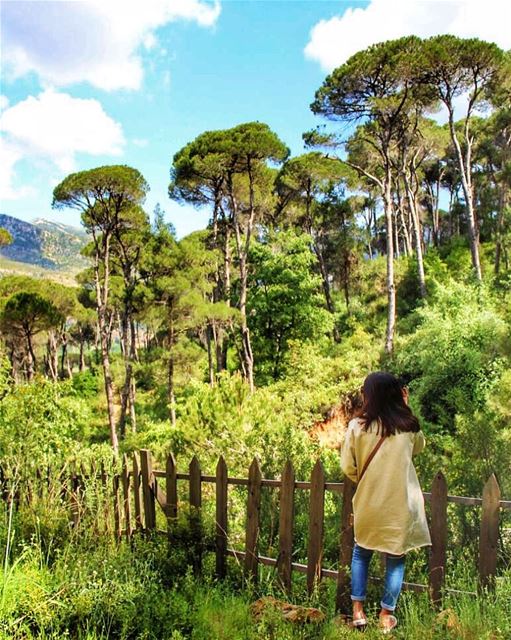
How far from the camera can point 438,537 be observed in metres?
3.08

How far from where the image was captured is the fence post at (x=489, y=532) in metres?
2.89

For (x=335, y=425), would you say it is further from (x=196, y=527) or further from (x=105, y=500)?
(x=196, y=527)

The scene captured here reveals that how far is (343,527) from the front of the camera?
331 centimetres

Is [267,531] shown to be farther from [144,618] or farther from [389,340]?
[389,340]

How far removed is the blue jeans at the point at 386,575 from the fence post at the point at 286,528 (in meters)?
0.66

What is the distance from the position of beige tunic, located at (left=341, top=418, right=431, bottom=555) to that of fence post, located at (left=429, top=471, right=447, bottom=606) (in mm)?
186

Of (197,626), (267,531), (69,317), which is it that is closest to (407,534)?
(197,626)

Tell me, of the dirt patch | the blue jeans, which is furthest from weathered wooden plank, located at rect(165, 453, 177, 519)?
the dirt patch

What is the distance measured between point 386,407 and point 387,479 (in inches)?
15.5

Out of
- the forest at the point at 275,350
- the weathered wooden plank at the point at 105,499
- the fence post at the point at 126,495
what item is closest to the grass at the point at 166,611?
the forest at the point at 275,350

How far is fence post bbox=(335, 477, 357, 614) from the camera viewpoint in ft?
10.7

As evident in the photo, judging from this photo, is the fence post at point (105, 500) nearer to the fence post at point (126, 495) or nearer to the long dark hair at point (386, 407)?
the fence post at point (126, 495)

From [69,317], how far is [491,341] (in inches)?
1206

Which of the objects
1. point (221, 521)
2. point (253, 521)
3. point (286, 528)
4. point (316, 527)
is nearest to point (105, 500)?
point (221, 521)
